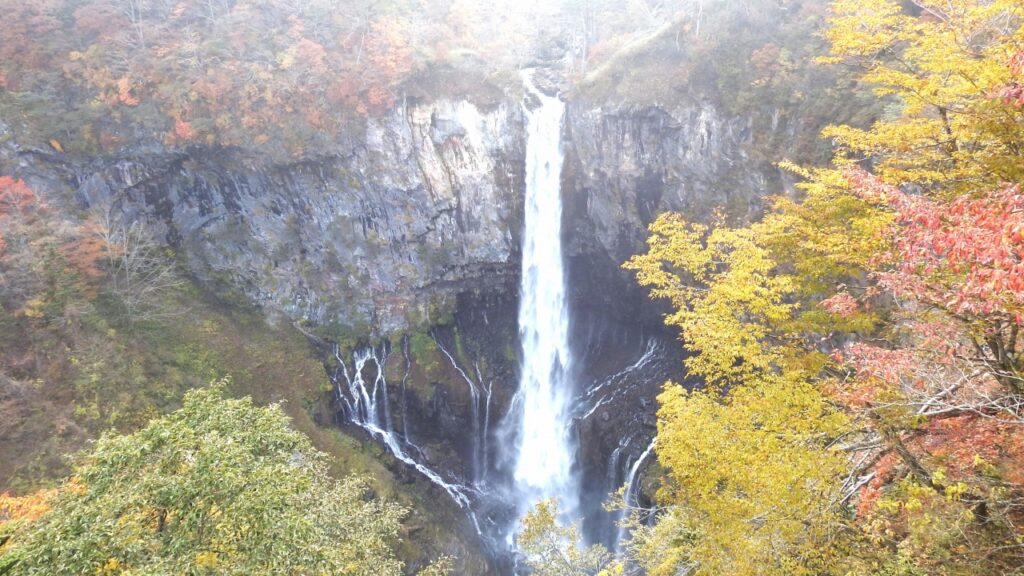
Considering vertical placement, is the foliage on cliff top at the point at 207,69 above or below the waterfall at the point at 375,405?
above

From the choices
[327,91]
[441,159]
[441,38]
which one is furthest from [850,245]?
[441,38]

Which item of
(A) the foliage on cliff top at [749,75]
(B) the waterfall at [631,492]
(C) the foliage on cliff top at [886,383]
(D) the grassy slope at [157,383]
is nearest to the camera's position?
(C) the foliage on cliff top at [886,383]

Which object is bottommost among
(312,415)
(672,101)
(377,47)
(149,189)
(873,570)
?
(312,415)

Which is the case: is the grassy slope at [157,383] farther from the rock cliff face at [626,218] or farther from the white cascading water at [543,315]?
the rock cliff face at [626,218]

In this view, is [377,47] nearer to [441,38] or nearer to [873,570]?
[441,38]

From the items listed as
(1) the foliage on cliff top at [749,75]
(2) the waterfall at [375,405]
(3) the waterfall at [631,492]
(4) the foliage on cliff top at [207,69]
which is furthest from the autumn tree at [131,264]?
(1) the foliage on cliff top at [749,75]

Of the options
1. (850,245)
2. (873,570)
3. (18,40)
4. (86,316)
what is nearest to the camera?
(873,570)

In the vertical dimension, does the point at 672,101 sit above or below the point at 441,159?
Result: above

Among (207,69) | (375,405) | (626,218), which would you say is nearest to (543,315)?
(626,218)
